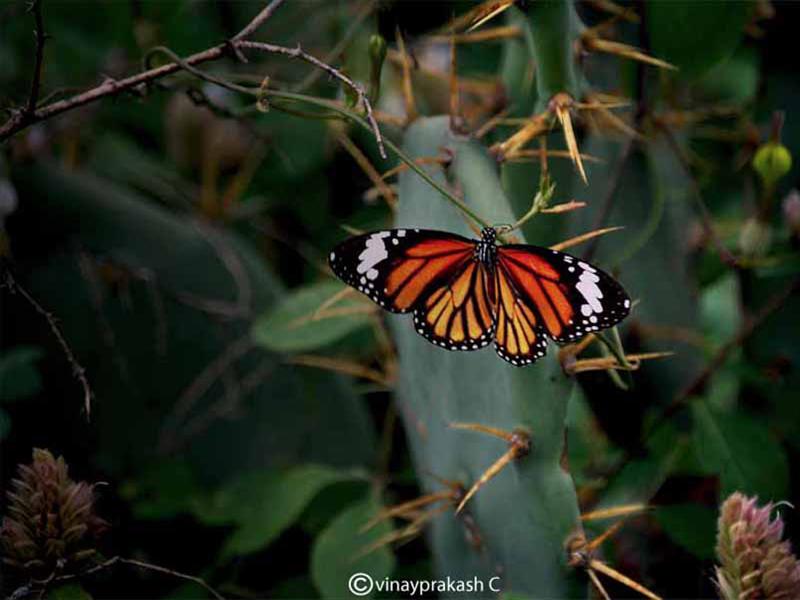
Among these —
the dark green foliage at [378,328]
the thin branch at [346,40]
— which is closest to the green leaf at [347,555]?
the dark green foliage at [378,328]

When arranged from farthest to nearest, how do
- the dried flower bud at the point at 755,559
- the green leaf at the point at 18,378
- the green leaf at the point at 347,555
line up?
the green leaf at the point at 18,378
the green leaf at the point at 347,555
the dried flower bud at the point at 755,559

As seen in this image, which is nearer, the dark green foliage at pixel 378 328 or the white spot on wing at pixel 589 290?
the white spot on wing at pixel 589 290

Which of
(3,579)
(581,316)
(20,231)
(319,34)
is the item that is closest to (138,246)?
(20,231)

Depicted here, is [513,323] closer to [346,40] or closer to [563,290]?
[563,290]

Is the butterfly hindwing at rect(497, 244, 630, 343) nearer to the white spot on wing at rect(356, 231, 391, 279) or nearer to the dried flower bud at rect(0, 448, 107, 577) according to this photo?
the white spot on wing at rect(356, 231, 391, 279)

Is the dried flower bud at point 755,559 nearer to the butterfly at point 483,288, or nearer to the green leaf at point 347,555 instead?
the butterfly at point 483,288

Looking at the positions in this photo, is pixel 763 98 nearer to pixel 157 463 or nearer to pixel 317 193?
pixel 317 193

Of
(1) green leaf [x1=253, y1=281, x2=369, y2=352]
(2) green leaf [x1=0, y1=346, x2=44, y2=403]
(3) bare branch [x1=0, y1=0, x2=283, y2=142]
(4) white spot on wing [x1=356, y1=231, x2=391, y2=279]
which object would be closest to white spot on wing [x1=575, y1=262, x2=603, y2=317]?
(4) white spot on wing [x1=356, y1=231, x2=391, y2=279]

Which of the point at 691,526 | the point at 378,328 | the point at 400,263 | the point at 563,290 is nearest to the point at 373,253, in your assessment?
the point at 400,263
